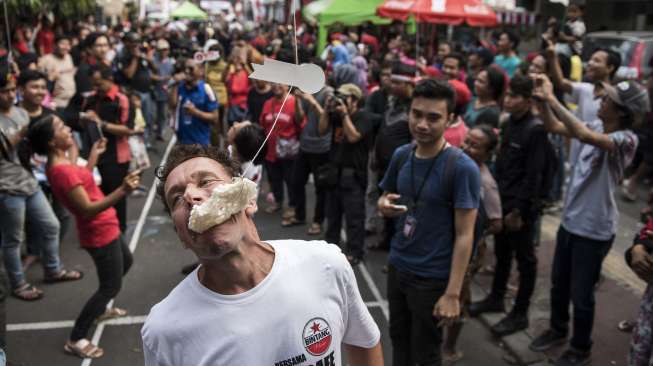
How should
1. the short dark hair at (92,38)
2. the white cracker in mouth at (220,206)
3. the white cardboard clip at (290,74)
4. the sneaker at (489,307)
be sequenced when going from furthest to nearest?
the short dark hair at (92,38) → the sneaker at (489,307) → the white cardboard clip at (290,74) → the white cracker in mouth at (220,206)

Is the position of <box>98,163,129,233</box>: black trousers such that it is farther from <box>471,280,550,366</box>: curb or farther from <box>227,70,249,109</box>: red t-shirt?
<box>471,280,550,366</box>: curb

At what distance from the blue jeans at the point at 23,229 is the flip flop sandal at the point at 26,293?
4cm

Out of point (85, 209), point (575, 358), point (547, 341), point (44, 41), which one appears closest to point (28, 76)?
point (85, 209)

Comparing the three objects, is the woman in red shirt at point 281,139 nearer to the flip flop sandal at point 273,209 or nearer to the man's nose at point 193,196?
the flip flop sandal at point 273,209

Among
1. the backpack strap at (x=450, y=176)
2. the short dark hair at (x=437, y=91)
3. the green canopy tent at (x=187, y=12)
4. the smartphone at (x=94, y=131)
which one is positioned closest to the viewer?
the backpack strap at (x=450, y=176)

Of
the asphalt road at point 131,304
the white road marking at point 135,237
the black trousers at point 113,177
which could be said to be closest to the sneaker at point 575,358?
the asphalt road at point 131,304

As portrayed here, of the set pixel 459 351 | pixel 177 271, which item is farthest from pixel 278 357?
pixel 177 271

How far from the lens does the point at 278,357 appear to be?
154 cm

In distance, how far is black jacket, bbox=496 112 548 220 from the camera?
12.9ft

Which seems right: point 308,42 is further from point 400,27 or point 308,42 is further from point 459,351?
point 459,351

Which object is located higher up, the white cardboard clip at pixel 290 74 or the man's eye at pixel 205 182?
the white cardboard clip at pixel 290 74

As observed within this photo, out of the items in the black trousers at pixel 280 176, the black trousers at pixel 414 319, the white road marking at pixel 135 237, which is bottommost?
the white road marking at pixel 135 237

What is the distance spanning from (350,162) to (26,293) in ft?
10.5

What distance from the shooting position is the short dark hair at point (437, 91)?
3.00 meters
